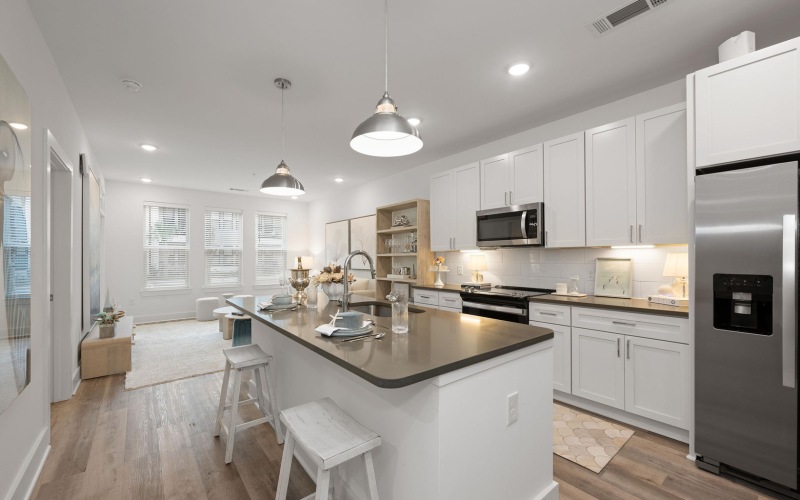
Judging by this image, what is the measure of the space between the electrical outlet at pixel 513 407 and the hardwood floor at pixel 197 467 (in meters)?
0.79

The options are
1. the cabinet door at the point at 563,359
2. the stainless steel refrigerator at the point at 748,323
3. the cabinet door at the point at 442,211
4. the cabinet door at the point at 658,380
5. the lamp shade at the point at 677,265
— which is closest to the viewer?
the stainless steel refrigerator at the point at 748,323

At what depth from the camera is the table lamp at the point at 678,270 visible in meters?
2.80

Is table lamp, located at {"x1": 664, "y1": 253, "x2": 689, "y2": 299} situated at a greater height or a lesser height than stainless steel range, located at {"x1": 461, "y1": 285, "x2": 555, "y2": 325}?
greater

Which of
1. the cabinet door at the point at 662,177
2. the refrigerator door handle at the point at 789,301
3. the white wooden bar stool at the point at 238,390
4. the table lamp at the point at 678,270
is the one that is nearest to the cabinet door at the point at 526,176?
the cabinet door at the point at 662,177

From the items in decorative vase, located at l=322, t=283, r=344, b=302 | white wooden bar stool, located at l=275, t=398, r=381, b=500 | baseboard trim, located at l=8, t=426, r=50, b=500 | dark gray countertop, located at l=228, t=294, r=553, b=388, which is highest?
decorative vase, located at l=322, t=283, r=344, b=302

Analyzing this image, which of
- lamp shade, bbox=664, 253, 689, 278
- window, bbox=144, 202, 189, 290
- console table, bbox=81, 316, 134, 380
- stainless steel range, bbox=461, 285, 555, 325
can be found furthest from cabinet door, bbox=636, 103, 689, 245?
window, bbox=144, 202, 189, 290

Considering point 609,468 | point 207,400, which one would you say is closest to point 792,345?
point 609,468

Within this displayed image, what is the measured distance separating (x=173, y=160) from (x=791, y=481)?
6.92m

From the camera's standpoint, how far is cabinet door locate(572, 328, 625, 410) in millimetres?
2744

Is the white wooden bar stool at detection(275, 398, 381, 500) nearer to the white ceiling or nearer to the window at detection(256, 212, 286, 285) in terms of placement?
the white ceiling

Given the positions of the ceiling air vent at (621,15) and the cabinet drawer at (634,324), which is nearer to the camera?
the ceiling air vent at (621,15)

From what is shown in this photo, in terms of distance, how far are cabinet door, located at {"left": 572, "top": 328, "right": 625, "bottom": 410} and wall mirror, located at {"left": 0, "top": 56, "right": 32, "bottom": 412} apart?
3588 mm

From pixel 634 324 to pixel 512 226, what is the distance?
144 cm

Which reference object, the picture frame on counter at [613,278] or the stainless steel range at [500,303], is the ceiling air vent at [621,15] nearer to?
the picture frame on counter at [613,278]
